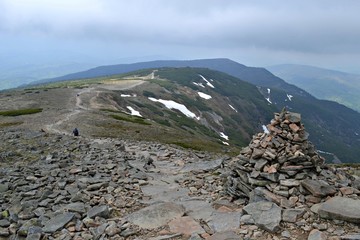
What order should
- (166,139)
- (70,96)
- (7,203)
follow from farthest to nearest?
(70,96) < (166,139) < (7,203)

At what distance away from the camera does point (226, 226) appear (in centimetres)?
1444

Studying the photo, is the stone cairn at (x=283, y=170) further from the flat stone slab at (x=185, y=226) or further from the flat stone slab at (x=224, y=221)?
the flat stone slab at (x=185, y=226)

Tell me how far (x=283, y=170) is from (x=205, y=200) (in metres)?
4.45

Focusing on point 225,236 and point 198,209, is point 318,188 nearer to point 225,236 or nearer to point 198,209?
point 225,236

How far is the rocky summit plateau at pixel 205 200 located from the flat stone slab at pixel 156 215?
45 millimetres

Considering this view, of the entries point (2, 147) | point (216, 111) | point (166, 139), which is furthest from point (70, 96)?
point (216, 111)

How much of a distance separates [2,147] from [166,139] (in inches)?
1010

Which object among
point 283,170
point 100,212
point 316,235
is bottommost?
point 100,212

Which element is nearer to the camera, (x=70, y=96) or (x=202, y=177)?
(x=202, y=177)

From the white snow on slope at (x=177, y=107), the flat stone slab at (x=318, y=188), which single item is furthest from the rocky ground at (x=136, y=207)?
the white snow on slope at (x=177, y=107)

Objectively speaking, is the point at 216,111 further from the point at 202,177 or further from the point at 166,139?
the point at 202,177

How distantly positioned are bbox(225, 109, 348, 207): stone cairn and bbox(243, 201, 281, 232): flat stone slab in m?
0.60

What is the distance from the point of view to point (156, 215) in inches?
635

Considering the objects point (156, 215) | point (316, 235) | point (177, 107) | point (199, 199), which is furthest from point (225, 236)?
point (177, 107)
